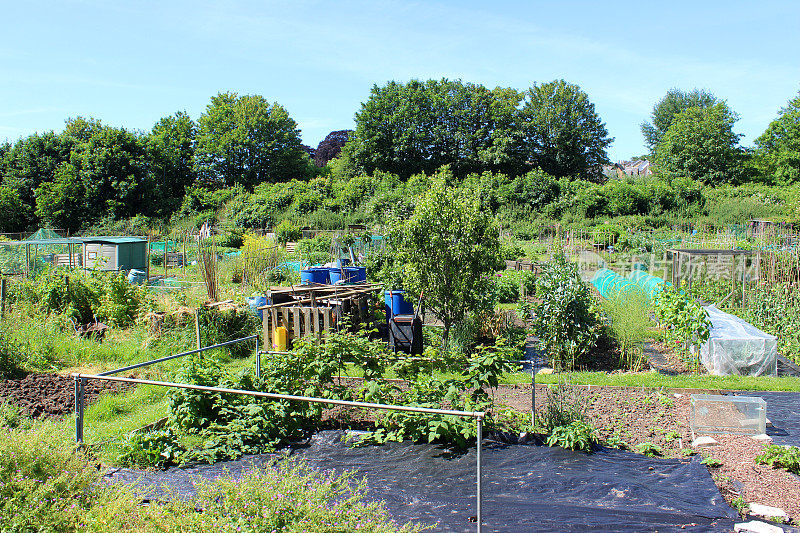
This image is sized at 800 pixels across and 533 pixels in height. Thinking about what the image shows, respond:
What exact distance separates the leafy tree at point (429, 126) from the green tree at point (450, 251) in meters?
35.8

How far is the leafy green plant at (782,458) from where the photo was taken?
546 centimetres

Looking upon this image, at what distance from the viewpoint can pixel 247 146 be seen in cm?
4938

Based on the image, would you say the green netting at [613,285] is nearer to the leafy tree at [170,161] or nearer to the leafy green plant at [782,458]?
the leafy green plant at [782,458]

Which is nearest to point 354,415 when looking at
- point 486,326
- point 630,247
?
point 486,326

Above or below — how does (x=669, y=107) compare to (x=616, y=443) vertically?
above

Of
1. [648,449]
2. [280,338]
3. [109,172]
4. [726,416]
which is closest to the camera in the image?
[648,449]

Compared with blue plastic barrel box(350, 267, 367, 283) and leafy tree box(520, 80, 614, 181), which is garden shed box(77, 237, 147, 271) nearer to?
blue plastic barrel box(350, 267, 367, 283)

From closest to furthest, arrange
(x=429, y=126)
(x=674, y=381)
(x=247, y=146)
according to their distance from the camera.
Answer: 1. (x=674, y=381)
2. (x=429, y=126)
3. (x=247, y=146)

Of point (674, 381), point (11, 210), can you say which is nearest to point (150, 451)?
point (674, 381)

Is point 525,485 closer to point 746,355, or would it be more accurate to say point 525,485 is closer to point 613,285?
point 746,355

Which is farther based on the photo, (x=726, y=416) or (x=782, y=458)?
(x=726, y=416)

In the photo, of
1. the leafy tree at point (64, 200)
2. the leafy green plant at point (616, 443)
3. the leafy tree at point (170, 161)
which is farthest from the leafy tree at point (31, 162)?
the leafy green plant at point (616, 443)

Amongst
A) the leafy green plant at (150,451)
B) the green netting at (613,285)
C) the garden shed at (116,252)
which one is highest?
the garden shed at (116,252)

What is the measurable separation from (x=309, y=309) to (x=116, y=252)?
1520 cm
